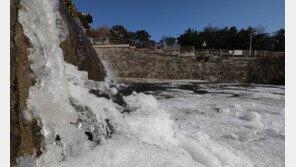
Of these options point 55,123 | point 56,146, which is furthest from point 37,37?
point 56,146

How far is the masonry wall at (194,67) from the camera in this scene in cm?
1534

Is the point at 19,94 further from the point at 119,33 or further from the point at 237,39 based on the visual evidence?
the point at 119,33

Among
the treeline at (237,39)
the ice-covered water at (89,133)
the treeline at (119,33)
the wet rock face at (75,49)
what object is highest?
the treeline at (119,33)

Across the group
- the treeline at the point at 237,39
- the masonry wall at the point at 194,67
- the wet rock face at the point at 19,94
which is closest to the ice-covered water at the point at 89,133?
the wet rock face at the point at 19,94

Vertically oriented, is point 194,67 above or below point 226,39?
below

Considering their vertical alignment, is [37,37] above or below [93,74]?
above

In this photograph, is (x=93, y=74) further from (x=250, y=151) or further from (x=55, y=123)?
(x=250, y=151)

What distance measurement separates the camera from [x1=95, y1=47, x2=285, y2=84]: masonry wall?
15.3 metres

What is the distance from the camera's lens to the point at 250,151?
161 cm

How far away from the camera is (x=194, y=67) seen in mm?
17094

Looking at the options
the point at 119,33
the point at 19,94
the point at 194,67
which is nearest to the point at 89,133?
the point at 19,94

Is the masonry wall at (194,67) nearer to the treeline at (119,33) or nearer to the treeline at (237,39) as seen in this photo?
the treeline at (237,39)
